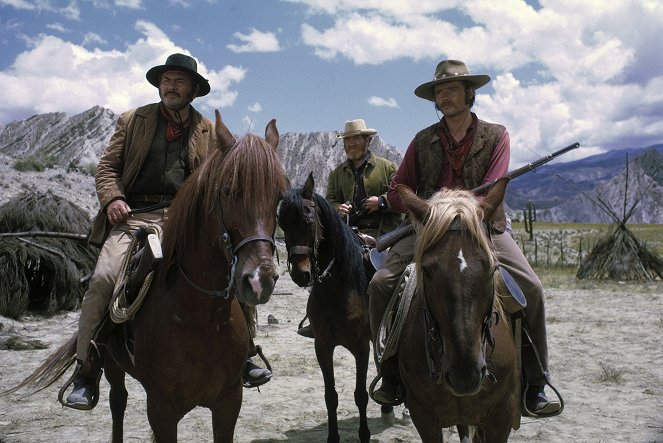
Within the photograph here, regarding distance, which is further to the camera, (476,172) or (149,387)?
(476,172)

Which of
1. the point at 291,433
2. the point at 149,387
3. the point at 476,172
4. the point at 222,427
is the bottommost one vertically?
the point at 291,433

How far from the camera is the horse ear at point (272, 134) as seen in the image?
3.12m

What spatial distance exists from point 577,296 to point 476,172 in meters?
11.6

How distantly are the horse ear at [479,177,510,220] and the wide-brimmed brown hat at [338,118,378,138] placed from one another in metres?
3.63

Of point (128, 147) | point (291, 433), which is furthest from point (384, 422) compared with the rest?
point (128, 147)

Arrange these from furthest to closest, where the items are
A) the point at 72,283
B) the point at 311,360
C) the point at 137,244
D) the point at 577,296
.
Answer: the point at 577,296 < the point at 72,283 < the point at 311,360 < the point at 137,244

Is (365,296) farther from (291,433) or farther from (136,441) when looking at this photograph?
(136,441)

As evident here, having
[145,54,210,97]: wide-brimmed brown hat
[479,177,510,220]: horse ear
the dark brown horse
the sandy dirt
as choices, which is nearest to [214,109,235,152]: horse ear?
[145,54,210,97]: wide-brimmed brown hat

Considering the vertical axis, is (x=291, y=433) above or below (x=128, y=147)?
below

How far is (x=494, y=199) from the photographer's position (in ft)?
9.10

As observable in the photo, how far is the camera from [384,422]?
17.7 ft

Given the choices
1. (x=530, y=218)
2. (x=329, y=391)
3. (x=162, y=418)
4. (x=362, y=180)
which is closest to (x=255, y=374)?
(x=162, y=418)

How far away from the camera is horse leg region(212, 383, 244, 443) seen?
3.18m

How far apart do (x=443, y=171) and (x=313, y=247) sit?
144 cm
